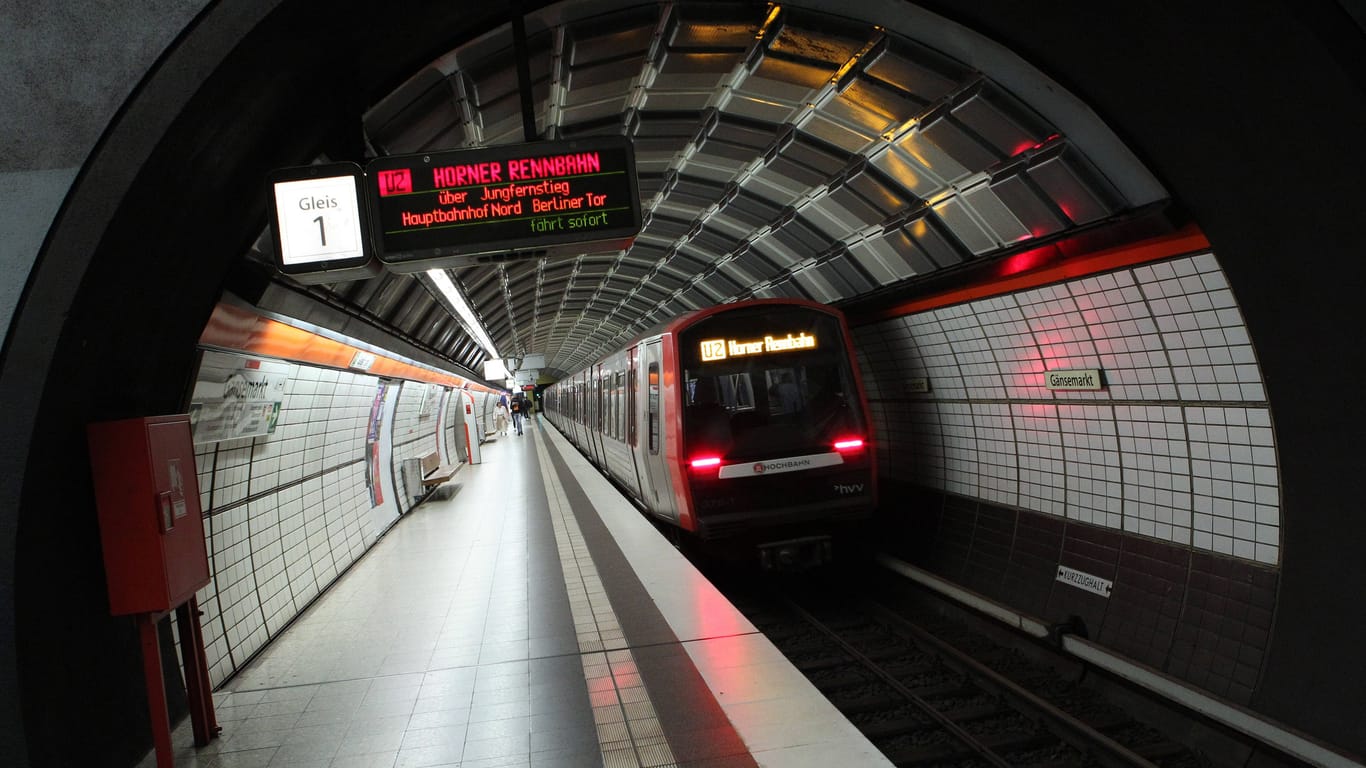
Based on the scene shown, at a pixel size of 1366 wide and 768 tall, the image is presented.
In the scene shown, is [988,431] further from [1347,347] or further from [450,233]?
[450,233]

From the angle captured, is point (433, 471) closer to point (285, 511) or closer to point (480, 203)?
point (285, 511)

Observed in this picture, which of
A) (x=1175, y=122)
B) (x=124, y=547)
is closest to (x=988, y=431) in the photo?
(x=1175, y=122)

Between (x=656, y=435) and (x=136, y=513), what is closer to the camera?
(x=136, y=513)

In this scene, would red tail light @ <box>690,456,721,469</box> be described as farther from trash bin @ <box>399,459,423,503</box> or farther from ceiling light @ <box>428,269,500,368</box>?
trash bin @ <box>399,459,423,503</box>

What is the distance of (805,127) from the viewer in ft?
27.1

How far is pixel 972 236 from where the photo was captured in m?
8.01

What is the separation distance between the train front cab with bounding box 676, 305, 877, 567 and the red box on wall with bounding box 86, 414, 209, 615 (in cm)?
482

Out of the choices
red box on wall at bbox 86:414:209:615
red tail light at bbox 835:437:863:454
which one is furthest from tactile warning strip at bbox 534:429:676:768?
red tail light at bbox 835:437:863:454

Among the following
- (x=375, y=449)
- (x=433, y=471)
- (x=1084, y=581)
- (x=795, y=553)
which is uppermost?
(x=375, y=449)

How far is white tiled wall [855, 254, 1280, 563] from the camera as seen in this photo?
210 inches

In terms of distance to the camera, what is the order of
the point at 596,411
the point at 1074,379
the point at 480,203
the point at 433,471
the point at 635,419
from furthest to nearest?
the point at 433,471
the point at 596,411
the point at 635,419
the point at 1074,379
the point at 480,203

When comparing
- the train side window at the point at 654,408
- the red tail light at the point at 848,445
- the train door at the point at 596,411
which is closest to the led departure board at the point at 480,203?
the red tail light at the point at 848,445

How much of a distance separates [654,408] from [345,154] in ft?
15.5

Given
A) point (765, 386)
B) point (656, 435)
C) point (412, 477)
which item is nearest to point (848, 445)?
point (765, 386)
